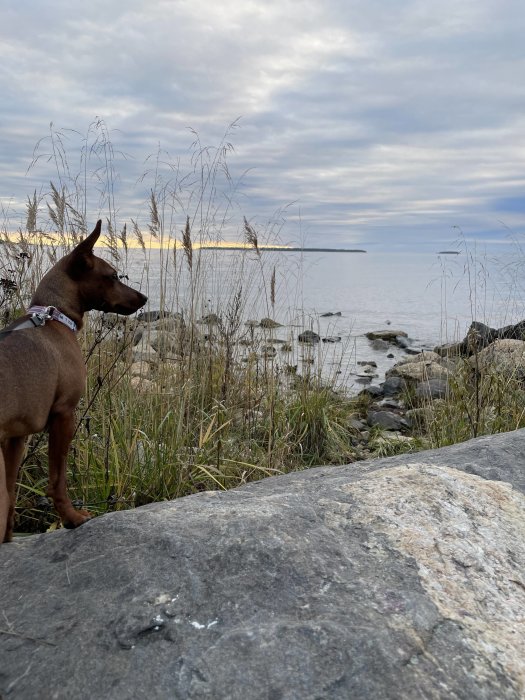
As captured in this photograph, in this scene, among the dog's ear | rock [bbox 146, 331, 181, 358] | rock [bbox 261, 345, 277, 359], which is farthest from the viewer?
rock [bbox 261, 345, 277, 359]

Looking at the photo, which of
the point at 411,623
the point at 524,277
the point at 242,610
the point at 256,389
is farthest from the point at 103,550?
the point at 524,277

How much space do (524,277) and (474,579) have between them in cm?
676

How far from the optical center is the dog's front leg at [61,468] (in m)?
2.47

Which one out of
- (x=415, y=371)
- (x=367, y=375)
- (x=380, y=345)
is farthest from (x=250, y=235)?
(x=380, y=345)

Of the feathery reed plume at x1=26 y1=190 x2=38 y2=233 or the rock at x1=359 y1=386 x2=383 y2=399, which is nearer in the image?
the feathery reed plume at x1=26 y1=190 x2=38 y2=233

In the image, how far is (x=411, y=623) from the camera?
167 cm

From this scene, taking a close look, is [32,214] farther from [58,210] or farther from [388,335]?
[388,335]

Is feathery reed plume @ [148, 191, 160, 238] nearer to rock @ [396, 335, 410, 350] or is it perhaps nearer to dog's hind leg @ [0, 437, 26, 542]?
dog's hind leg @ [0, 437, 26, 542]

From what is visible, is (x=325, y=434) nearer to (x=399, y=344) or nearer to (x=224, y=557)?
(x=224, y=557)

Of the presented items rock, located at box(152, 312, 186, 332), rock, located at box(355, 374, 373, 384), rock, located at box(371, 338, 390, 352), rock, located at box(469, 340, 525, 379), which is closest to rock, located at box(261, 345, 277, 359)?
rock, located at box(152, 312, 186, 332)

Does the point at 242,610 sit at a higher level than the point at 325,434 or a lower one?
higher

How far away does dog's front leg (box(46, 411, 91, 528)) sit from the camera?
247cm

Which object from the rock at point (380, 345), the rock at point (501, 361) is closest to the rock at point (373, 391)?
the rock at point (501, 361)

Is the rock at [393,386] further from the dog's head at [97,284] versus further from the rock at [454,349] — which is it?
the dog's head at [97,284]
